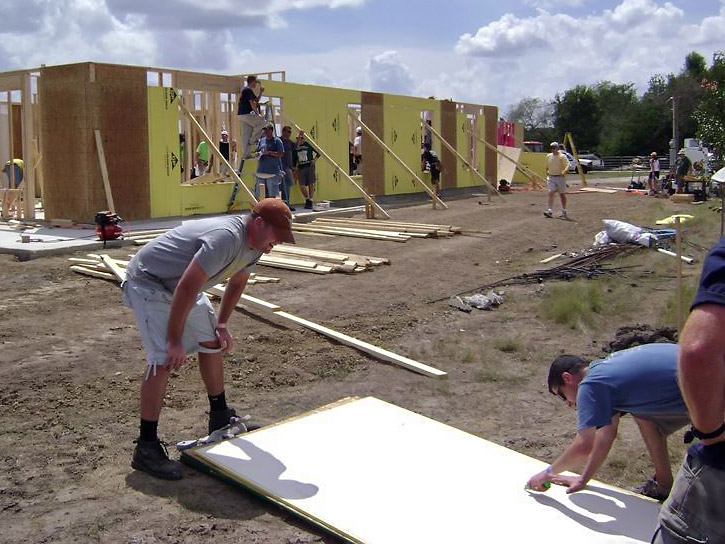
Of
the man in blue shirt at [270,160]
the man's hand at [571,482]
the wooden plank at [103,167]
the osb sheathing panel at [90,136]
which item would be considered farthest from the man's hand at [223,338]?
the man in blue shirt at [270,160]

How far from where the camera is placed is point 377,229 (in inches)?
567

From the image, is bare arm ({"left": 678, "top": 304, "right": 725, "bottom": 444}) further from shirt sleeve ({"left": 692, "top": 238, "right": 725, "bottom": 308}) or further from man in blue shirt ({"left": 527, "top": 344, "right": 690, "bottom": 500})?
man in blue shirt ({"left": 527, "top": 344, "right": 690, "bottom": 500})

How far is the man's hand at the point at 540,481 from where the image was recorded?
391 cm

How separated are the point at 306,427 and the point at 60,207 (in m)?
11.0

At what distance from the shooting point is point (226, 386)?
6.04 meters

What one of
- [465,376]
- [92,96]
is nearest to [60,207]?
[92,96]

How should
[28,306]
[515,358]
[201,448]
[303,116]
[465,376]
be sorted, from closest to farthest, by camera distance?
[201,448] → [465,376] → [515,358] → [28,306] → [303,116]

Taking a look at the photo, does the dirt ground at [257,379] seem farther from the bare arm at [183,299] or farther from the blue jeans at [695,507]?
the blue jeans at [695,507]

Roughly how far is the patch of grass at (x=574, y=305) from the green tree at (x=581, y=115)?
5844 centimetres

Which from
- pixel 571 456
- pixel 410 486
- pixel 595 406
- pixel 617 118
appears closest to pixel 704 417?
pixel 595 406

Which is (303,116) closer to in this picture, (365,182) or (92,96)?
(365,182)

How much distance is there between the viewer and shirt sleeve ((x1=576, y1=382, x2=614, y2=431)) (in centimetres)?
352

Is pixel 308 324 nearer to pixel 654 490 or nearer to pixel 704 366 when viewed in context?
pixel 654 490

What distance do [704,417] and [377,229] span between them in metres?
12.3
